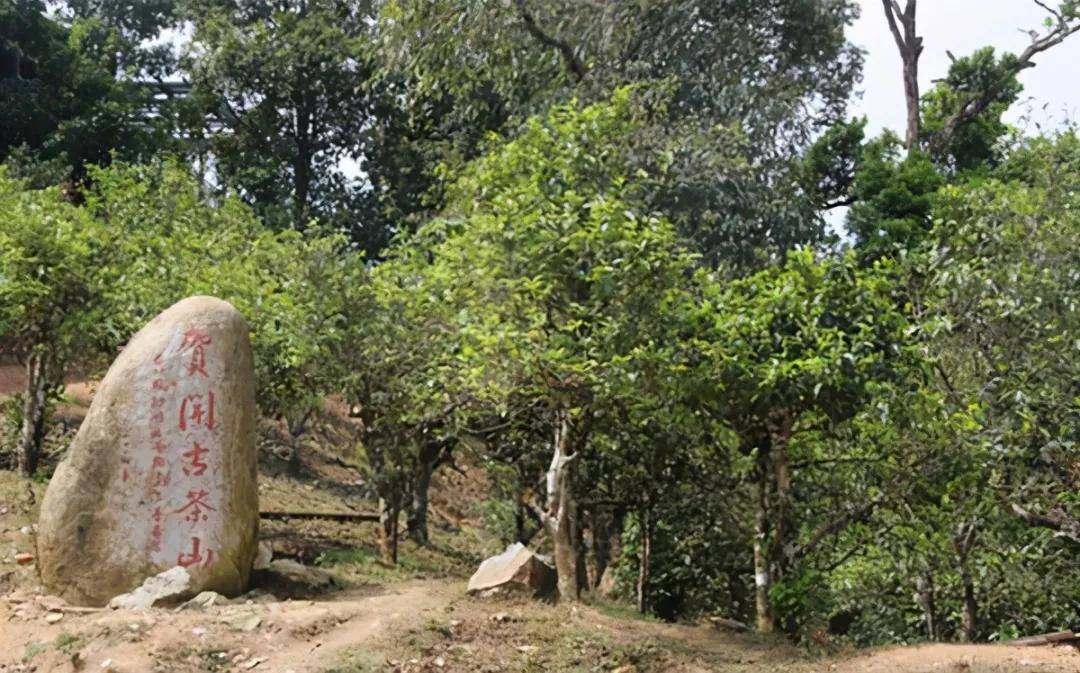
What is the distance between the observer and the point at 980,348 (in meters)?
10.8

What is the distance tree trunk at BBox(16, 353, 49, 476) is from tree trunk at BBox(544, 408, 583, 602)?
6.57m

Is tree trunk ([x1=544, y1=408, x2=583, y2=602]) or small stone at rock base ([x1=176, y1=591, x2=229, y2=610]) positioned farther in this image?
tree trunk ([x1=544, y1=408, x2=583, y2=602])

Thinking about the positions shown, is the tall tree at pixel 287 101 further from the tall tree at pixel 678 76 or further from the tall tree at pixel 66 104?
the tall tree at pixel 678 76

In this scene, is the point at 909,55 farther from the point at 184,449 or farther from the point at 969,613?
the point at 184,449

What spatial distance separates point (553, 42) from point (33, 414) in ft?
31.3

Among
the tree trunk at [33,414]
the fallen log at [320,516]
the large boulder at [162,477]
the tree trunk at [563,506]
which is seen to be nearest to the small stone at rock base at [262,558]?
the large boulder at [162,477]

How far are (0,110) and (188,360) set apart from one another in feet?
56.6

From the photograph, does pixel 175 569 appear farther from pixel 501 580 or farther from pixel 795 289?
pixel 795 289

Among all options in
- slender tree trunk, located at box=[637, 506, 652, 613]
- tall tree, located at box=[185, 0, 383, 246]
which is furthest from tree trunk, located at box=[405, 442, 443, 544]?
tall tree, located at box=[185, 0, 383, 246]

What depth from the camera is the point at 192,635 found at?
8.16m

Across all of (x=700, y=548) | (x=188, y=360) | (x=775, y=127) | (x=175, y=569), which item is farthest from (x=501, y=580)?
(x=775, y=127)

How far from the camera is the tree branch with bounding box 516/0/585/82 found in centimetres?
1694

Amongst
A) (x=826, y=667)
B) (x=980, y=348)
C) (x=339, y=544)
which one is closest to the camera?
(x=826, y=667)

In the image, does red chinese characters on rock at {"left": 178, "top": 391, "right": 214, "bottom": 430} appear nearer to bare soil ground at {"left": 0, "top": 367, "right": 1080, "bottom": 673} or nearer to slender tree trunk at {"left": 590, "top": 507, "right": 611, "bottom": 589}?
bare soil ground at {"left": 0, "top": 367, "right": 1080, "bottom": 673}
